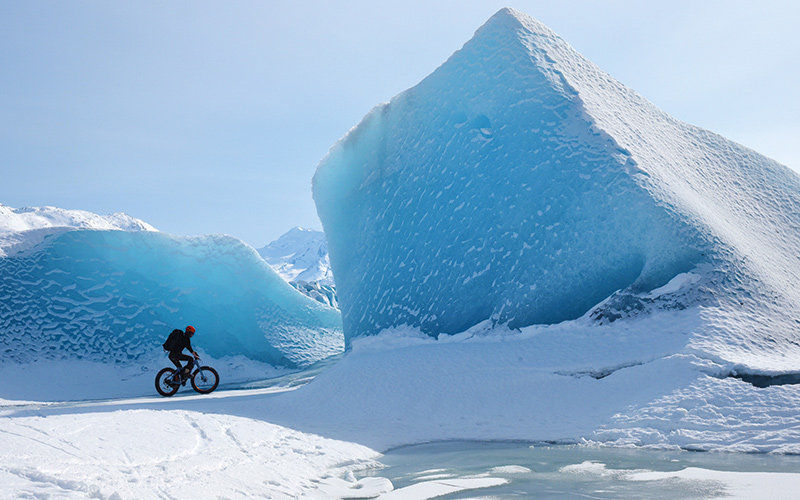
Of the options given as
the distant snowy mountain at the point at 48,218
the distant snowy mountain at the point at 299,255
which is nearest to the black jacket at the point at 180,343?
the distant snowy mountain at the point at 48,218

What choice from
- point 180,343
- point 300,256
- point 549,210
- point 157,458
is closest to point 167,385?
point 180,343

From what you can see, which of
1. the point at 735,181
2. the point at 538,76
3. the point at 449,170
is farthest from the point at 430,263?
the point at 735,181

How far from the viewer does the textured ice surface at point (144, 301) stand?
45.6 ft

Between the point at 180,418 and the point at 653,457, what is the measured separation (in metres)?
4.32

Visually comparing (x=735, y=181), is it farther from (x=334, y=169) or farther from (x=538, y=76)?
(x=334, y=169)

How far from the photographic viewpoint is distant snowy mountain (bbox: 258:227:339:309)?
326ft

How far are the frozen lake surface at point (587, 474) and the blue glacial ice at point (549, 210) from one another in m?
2.26

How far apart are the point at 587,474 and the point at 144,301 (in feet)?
47.8

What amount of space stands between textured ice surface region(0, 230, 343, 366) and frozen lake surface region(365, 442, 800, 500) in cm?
1209

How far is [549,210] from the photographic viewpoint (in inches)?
324

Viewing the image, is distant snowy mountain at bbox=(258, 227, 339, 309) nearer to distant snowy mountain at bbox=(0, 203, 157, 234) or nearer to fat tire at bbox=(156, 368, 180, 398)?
distant snowy mountain at bbox=(0, 203, 157, 234)

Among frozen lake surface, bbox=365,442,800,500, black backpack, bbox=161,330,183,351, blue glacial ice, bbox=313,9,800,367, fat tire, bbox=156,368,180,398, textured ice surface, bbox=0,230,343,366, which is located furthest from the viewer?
textured ice surface, bbox=0,230,343,366

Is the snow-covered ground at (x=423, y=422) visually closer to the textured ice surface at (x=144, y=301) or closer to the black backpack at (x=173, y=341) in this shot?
the black backpack at (x=173, y=341)

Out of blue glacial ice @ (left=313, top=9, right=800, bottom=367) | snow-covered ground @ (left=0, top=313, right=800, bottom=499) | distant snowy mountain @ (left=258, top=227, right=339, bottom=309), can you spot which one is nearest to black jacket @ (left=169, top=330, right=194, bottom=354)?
snow-covered ground @ (left=0, top=313, right=800, bottom=499)
